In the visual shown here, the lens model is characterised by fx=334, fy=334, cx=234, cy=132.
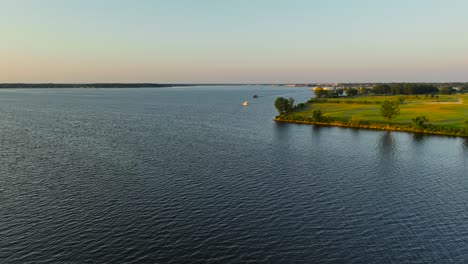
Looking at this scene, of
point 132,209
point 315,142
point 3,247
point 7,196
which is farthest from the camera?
point 315,142

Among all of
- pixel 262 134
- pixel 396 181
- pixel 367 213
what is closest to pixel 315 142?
pixel 262 134

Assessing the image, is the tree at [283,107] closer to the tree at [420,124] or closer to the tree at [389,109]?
the tree at [389,109]

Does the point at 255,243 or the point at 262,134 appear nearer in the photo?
the point at 255,243

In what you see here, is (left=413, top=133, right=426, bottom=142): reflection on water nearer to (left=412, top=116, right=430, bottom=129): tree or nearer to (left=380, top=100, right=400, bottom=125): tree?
(left=412, top=116, right=430, bottom=129): tree

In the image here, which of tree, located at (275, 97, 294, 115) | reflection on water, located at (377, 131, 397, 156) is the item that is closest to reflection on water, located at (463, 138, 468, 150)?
reflection on water, located at (377, 131, 397, 156)

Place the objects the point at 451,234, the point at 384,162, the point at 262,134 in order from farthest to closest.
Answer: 1. the point at 262,134
2. the point at 384,162
3. the point at 451,234

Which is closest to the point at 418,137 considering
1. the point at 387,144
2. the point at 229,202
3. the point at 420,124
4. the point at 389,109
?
the point at 420,124

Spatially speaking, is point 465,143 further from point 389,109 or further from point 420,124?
point 389,109

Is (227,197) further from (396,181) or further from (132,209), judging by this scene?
(396,181)

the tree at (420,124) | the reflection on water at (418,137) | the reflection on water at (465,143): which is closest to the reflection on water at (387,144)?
the reflection on water at (418,137)
